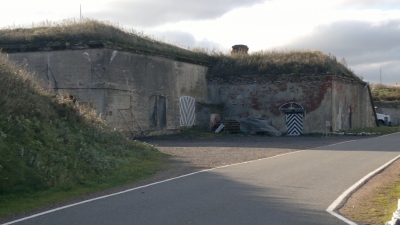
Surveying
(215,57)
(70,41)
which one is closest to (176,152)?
(70,41)

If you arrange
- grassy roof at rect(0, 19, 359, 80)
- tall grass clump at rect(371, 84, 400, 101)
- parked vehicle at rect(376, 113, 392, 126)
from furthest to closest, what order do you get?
1. tall grass clump at rect(371, 84, 400, 101)
2. parked vehicle at rect(376, 113, 392, 126)
3. grassy roof at rect(0, 19, 359, 80)

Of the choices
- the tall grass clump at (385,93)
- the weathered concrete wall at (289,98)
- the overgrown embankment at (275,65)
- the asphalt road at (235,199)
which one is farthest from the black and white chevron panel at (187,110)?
the tall grass clump at (385,93)

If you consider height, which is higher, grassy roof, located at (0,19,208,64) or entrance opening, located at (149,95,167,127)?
grassy roof, located at (0,19,208,64)

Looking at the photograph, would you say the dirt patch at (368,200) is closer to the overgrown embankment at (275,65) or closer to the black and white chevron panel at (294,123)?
the black and white chevron panel at (294,123)

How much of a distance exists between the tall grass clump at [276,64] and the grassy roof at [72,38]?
807 centimetres

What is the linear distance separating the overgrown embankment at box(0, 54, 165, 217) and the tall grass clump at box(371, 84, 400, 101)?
166 feet

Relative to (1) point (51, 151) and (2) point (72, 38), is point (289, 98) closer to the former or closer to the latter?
(2) point (72, 38)

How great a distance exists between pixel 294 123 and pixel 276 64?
483 centimetres

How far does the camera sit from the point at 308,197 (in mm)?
10984

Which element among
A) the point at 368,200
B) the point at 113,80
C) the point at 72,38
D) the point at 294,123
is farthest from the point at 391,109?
the point at 368,200

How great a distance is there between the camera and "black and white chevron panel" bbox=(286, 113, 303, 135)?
37625 mm

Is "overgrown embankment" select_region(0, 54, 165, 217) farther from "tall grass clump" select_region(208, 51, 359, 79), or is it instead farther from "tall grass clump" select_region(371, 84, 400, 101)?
"tall grass clump" select_region(371, 84, 400, 101)

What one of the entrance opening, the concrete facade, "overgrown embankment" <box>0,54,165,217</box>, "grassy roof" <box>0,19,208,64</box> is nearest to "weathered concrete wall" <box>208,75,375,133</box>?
the concrete facade

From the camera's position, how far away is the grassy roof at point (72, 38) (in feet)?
99.0
